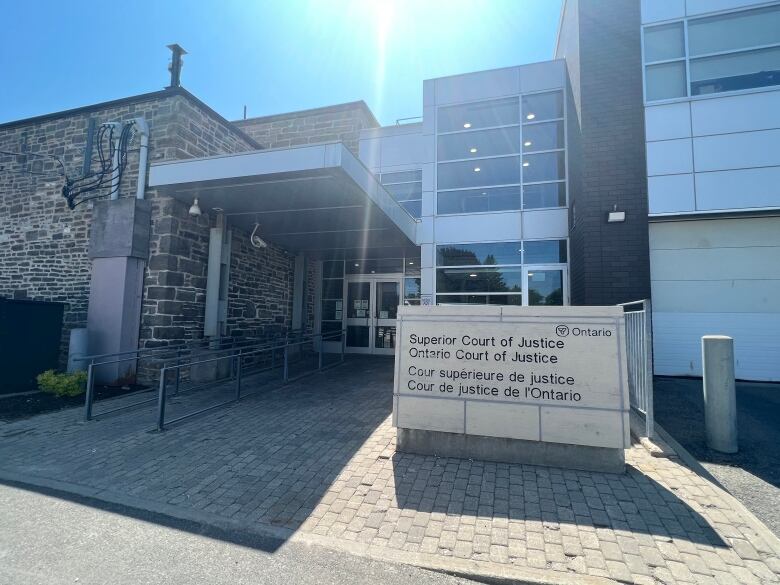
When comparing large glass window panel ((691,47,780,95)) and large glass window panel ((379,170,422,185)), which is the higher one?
large glass window panel ((691,47,780,95))

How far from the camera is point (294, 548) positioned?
2.84 metres

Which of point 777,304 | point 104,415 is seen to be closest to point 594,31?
point 777,304

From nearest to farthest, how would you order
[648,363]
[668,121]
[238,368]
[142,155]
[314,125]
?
[648,363]
[238,368]
[668,121]
[142,155]
[314,125]

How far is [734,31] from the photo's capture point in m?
8.29

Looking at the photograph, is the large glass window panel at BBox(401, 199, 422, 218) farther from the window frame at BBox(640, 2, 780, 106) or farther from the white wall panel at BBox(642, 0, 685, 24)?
the white wall panel at BBox(642, 0, 685, 24)

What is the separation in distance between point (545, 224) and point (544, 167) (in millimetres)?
1611

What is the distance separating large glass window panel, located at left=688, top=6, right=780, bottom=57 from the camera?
812cm

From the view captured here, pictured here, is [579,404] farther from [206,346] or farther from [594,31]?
[594,31]

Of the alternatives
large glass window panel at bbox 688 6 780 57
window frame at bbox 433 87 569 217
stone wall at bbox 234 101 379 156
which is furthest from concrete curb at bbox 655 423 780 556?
stone wall at bbox 234 101 379 156

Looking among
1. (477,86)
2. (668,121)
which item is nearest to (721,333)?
(668,121)

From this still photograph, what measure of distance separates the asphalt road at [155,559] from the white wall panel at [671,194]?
8.51 metres

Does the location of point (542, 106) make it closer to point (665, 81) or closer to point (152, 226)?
point (665, 81)

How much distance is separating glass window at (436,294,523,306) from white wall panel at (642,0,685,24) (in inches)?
266

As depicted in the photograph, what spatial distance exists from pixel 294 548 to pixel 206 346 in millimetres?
7217
